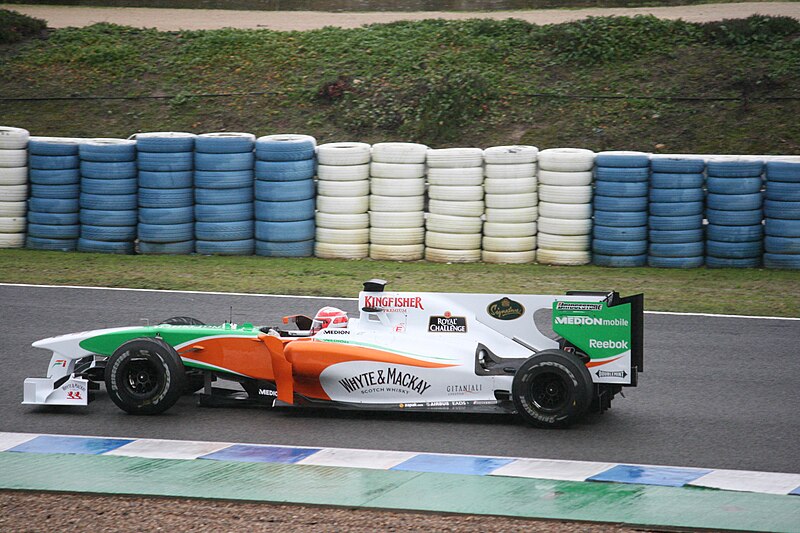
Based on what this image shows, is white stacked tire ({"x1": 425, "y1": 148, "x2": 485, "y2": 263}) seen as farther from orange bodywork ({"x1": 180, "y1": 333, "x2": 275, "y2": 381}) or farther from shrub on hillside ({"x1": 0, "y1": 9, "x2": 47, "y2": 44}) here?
shrub on hillside ({"x1": 0, "y1": 9, "x2": 47, "y2": 44})

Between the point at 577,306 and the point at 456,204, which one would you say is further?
the point at 456,204

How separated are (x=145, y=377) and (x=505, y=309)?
2.87 metres

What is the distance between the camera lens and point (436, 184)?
45.5ft

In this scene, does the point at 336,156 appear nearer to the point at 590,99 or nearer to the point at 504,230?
the point at 504,230

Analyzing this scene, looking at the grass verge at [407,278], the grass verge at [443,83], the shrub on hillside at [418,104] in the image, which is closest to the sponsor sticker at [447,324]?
the grass verge at [407,278]

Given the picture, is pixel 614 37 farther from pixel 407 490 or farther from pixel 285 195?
pixel 407 490

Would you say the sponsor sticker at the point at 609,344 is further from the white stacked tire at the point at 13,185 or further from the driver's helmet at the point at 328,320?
the white stacked tire at the point at 13,185

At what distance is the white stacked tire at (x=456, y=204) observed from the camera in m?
13.8

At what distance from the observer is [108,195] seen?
14.2 m

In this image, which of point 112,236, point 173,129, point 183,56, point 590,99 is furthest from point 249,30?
point 112,236

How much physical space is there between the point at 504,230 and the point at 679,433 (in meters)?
6.89

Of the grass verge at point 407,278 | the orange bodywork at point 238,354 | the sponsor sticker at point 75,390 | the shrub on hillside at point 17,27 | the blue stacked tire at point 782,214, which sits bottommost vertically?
the sponsor sticker at point 75,390

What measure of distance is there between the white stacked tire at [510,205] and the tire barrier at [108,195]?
204 inches

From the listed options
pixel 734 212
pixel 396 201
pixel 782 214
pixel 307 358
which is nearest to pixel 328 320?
pixel 307 358
